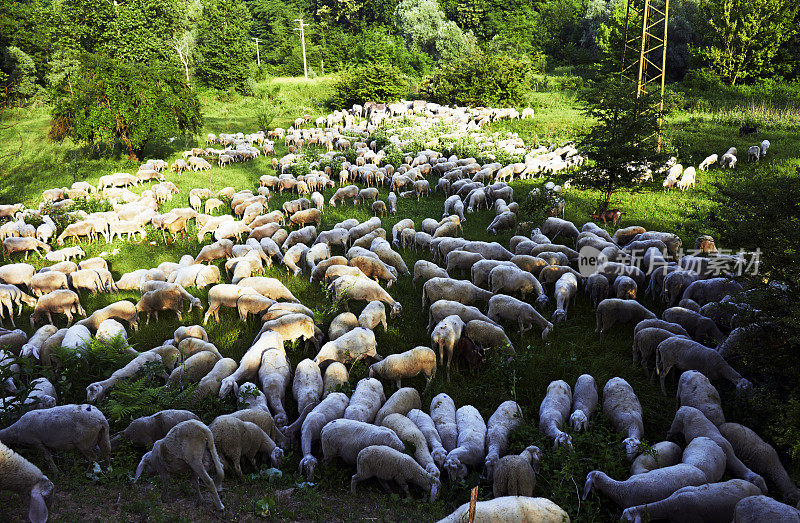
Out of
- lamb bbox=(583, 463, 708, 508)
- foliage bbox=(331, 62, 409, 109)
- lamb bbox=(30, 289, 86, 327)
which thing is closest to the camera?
lamb bbox=(583, 463, 708, 508)

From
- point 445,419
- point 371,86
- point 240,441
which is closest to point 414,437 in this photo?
point 445,419

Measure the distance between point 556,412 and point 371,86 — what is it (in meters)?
39.7

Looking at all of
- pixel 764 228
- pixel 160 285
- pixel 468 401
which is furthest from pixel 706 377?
pixel 160 285

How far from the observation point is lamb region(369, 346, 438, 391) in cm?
Answer: 886

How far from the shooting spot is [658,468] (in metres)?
6.39

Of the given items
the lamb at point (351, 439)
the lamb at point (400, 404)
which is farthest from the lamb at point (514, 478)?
the lamb at point (400, 404)

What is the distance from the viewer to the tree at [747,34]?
3441cm

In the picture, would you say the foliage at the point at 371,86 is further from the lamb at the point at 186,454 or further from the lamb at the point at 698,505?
the lamb at the point at 698,505

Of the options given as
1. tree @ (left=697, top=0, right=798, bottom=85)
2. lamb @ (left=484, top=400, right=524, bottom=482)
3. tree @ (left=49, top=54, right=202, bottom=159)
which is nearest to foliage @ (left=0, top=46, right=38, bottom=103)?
tree @ (left=49, top=54, right=202, bottom=159)

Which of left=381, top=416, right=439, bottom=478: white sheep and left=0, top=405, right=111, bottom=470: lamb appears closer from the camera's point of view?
left=0, top=405, right=111, bottom=470: lamb

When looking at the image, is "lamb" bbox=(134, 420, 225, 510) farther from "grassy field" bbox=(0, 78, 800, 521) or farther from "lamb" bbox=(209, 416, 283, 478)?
"lamb" bbox=(209, 416, 283, 478)

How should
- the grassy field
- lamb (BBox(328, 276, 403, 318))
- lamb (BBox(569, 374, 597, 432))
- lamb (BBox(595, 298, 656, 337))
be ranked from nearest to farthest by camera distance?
1. the grassy field
2. lamb (BBox(569, 374, 597, 432))
3. lamb (BBox(595, 298, 656, 337))
4. lamb (BBox(328, 276, 403, 318))

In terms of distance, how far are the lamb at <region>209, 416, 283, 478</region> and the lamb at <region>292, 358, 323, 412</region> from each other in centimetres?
101

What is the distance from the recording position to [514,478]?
6.13m
